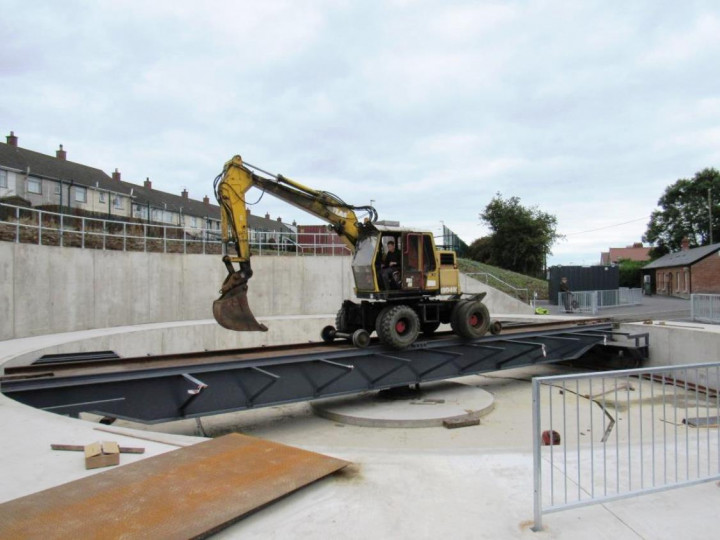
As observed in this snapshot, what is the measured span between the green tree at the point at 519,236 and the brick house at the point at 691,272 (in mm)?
10242

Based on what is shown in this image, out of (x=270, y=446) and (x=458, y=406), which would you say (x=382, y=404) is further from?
(x=270, y=446)

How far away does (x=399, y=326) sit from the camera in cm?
970

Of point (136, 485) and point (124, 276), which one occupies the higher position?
point (124, 276)

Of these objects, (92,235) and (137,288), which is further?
(92,235)

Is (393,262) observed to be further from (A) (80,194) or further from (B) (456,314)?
(A) (80,194)

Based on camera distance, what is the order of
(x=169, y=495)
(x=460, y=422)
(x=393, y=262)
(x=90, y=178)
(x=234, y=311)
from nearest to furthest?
(x=169, y=495)
(x=234, y=311)
(x=460, y=422)
(x=393, y=262)
(x=90, y=178)

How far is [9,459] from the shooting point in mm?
4242

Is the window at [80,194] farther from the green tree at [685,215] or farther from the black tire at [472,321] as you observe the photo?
the green tree at [685,215]

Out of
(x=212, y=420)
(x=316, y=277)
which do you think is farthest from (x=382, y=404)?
(x=316, y=277)

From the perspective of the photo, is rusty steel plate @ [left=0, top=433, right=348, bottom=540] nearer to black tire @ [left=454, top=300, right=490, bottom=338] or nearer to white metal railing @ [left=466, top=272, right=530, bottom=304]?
black tire @ [left=454, top=300, right=490, bottom=338]

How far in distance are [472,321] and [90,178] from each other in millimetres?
38950

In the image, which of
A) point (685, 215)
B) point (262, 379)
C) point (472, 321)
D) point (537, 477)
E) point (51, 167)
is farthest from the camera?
point (685, 215)

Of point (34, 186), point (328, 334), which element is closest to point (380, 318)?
point (328, 334)

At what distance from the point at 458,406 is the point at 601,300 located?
1664 centimetres
